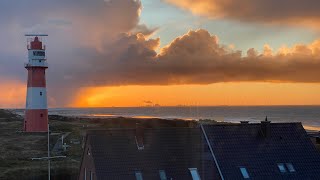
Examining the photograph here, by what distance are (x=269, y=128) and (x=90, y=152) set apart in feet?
46.6

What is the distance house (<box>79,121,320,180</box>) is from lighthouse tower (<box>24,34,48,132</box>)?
94.0ft

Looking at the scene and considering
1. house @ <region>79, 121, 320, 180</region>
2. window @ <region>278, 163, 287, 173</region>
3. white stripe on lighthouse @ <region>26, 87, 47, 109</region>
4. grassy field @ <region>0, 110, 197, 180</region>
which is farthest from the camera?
white stripe on lighthouse @ <region>26, 87, 47, 109</region>

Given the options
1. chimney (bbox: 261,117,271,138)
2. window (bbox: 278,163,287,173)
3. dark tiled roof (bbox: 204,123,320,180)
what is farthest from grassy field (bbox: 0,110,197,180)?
window (bbox: 278,163,287,173)

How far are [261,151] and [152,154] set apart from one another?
28.3ft

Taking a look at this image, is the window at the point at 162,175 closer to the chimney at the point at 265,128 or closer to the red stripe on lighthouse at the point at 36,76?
the chimney at the point at 265,128

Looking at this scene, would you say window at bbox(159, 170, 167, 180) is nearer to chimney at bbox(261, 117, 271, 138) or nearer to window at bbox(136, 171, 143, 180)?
window at bbox(136, 171, 143, 180)

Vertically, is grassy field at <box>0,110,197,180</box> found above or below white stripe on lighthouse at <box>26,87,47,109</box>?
below

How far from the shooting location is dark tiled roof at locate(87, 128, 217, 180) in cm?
3231

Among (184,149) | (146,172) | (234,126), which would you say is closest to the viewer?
(146,172)

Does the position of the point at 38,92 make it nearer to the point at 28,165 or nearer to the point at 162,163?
the point at 28,165

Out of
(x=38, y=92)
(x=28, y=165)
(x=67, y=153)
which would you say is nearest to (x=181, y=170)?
(x=28, y=165)

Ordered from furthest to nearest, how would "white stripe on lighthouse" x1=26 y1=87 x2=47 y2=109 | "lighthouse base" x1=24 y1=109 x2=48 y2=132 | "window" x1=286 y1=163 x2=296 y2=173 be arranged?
"lighthouse base" x1=24 y1=109 x2=48 y2=132 < "white stripe on lighthouse" x1=26 y1=87 x2=47 y2=109 < "window" x1=286 y1=163 x2=296 y2=173

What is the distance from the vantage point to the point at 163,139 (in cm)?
3488

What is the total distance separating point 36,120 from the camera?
6334cm
